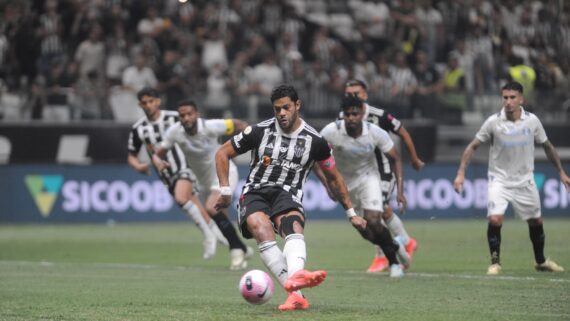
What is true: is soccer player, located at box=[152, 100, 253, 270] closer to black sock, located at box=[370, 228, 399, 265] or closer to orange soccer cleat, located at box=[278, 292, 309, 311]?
black sock, located at box=[370, 228, 399, 265]

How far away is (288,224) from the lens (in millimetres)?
10359

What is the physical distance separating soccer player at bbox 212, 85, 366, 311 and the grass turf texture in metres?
0.70

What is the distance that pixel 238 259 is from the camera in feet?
51.4

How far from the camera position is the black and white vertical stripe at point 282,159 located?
1056 centimetres

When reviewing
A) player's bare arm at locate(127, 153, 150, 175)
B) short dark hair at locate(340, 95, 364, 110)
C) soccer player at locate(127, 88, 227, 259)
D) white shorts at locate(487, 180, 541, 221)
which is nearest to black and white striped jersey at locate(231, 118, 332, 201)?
short dark hair at locate(340, 95, 364, 110)

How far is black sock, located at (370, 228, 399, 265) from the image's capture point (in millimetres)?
14133

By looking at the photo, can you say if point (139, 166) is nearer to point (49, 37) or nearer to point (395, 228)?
point (395, 228)

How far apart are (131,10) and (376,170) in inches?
530

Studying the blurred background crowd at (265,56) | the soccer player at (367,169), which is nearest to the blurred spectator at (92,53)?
the blurred background crowd at (265,56)

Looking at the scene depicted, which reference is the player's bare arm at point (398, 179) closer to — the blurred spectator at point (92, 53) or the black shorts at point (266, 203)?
the black shorts at point (266, 203)

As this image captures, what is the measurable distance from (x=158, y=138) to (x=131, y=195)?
818 cm

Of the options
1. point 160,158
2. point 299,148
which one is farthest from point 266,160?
point 160,158

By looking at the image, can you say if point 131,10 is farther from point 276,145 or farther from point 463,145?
point 276,145

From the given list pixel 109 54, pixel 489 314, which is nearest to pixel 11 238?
pixel 109 54
